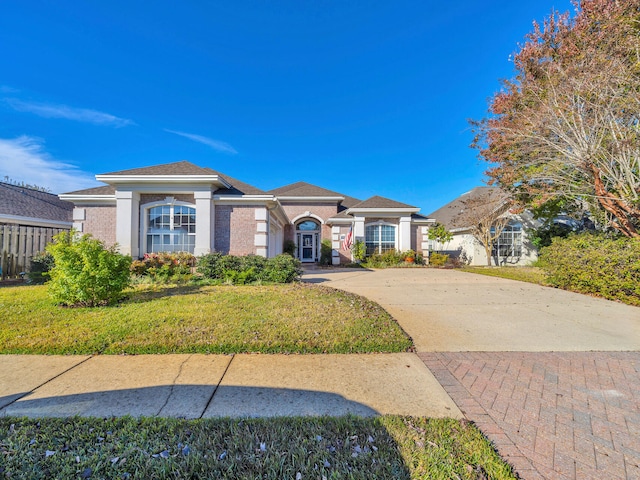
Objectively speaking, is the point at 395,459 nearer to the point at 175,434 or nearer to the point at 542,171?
the point at 175,434

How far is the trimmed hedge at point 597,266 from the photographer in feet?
23.3

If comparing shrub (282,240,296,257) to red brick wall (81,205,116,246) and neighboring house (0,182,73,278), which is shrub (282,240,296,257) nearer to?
red brick wall (81,205,116,246)

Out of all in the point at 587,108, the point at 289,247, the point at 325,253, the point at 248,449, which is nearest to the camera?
the point at 248,449

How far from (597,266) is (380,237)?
11.4m

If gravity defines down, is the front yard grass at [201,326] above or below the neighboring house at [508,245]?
below

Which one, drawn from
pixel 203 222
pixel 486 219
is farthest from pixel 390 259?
pixel 203 222

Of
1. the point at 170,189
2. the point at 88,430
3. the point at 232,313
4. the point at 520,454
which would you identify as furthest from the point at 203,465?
the point at 170,189

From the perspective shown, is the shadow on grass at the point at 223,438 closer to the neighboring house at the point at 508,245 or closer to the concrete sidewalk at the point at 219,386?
the concrete sidewalk at the point at 219,386

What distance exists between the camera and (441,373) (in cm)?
339

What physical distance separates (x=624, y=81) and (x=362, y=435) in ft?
36.9

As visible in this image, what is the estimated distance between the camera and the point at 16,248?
991cm

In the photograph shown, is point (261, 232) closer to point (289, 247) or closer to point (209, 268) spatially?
point (209, 268)

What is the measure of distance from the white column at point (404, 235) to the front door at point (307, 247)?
646 centimetres

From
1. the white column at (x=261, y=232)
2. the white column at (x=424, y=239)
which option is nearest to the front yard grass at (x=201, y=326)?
the white column at (x=261, y=232)
